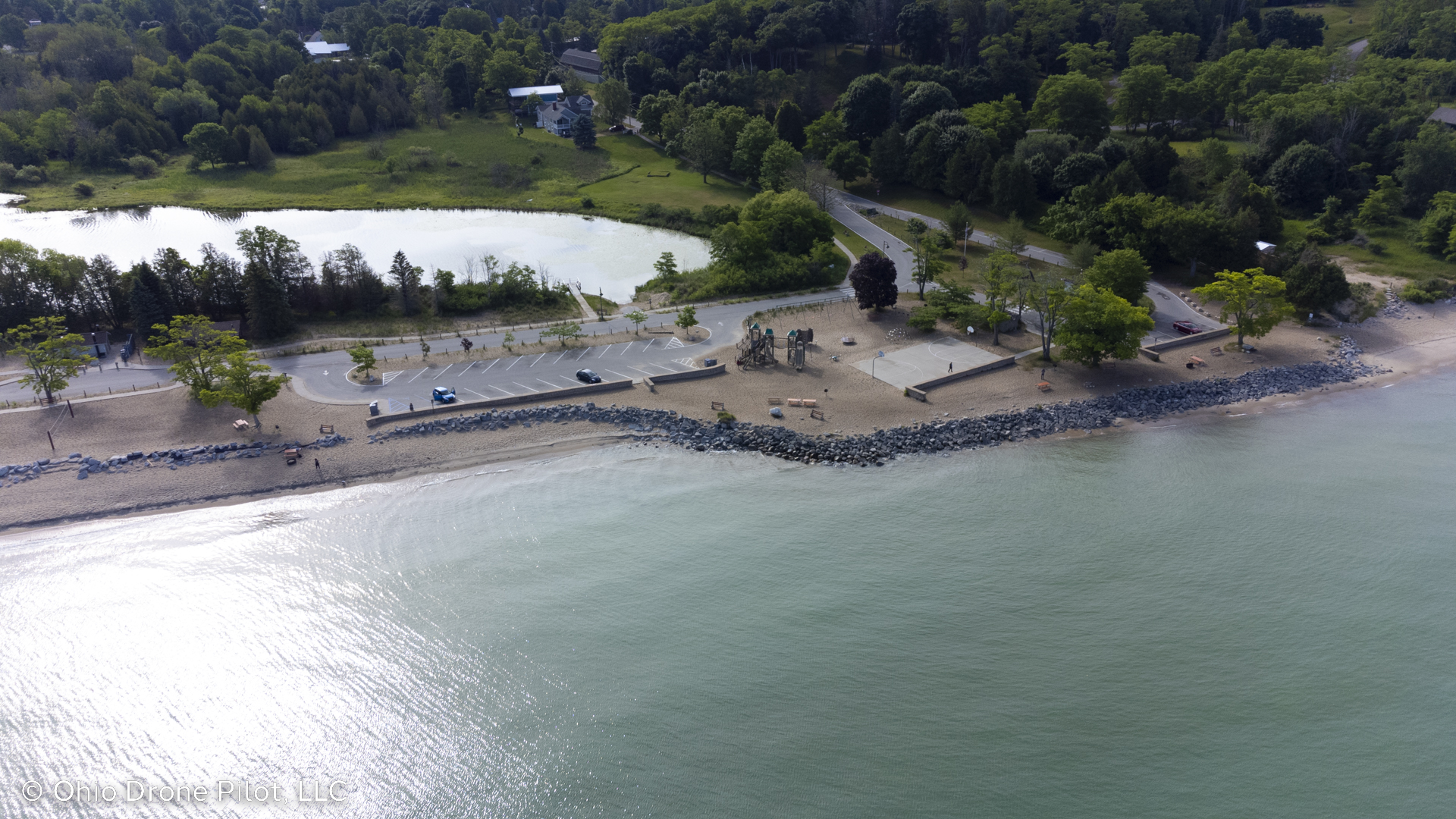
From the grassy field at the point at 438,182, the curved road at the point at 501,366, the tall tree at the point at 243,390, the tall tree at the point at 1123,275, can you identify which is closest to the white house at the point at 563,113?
the grassy field at the point at 438,182

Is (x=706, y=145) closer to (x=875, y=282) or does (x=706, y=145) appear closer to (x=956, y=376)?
(x=875, y=282)

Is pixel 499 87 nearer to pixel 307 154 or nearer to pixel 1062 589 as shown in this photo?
pixel 307 154

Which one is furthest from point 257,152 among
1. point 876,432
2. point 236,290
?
point 876,432

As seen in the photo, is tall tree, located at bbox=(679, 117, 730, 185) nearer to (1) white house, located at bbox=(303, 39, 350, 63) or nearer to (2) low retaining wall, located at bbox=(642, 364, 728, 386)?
(2) low retaining wall, located at bbox=(642, 364, 728, 386)

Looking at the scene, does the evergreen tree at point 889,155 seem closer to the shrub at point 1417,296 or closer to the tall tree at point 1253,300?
the tall tree at point 1253,300

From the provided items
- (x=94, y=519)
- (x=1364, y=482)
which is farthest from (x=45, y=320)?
(x=1364, y=482)

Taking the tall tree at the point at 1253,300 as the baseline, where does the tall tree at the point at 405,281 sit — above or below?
above
